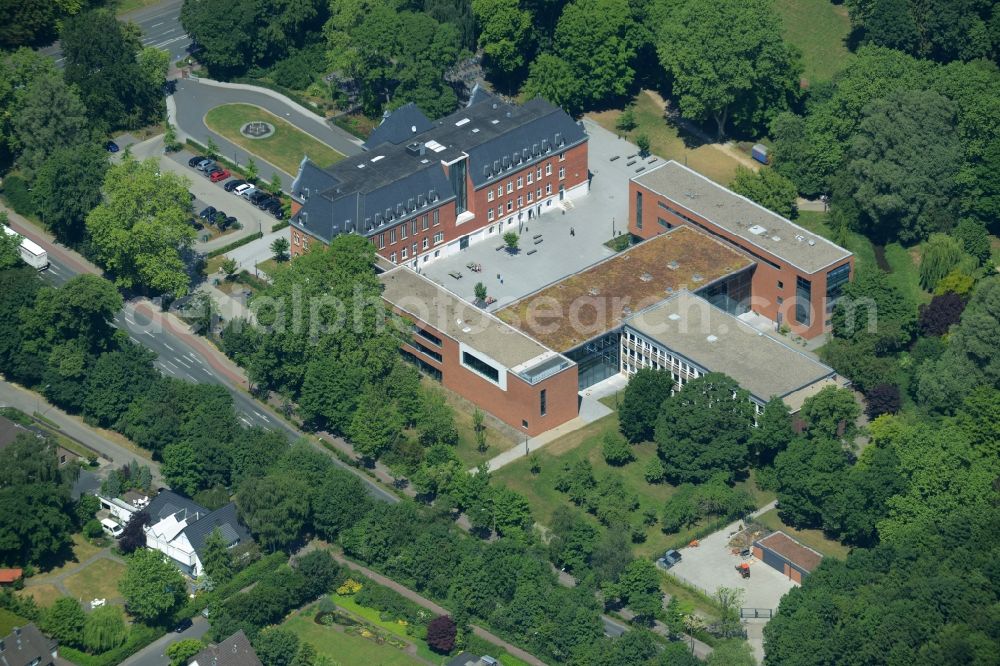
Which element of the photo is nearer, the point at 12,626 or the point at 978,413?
the point at 12,626

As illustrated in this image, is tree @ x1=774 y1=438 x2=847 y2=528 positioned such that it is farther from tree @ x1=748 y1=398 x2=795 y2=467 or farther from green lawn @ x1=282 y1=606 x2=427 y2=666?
green lawn @ x1=282 y1=606 x2=427 y2=666

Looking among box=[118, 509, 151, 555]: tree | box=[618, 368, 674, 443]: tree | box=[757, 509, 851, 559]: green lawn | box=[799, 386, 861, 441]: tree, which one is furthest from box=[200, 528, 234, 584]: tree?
box=[799, 386, 861, 441]: tree

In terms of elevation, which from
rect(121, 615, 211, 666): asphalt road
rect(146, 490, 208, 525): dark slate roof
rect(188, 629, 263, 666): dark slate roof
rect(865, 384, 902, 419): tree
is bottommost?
rect(121, 615, 211, 666): asphalt road

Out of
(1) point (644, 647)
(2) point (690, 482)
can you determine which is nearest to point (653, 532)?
(2) point (690, 482)

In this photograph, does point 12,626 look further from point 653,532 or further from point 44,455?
point 653,532

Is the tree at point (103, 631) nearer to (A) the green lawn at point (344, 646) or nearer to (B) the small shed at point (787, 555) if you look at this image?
(A) the green lawn at point (344, 646)

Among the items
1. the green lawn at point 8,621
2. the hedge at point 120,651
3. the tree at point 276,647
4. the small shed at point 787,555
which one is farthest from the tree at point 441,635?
the green lawn at point 8,621
